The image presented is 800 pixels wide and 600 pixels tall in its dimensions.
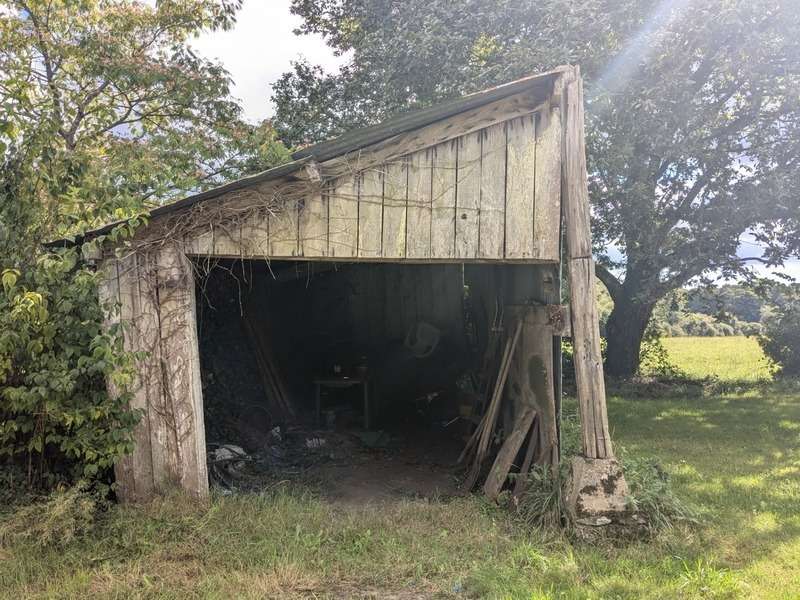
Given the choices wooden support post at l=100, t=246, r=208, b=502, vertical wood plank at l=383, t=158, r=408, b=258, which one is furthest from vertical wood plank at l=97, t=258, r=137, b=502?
vertical wood plank at l=383, t=158, r=408, b=258

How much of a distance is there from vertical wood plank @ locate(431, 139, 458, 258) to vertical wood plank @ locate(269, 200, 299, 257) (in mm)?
1114

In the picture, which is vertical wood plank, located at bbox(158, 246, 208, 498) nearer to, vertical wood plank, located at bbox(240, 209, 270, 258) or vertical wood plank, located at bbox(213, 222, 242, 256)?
vertical wood plank, located at bbox(213, 222, 242, 256)

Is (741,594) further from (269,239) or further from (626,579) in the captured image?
(269,239)

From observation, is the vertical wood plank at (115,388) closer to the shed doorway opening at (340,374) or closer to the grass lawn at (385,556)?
the grass lawn at (385,556)

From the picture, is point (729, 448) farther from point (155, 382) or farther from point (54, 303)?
point (54, 303)

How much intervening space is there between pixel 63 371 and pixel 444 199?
10.2 feet

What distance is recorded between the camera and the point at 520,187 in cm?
492

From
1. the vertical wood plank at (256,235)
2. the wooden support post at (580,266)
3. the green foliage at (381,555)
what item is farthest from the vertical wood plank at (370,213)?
the green foliage at (381,555)

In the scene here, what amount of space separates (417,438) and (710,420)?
5.42 m

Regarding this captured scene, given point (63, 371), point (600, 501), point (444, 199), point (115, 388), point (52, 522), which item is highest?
point (444, 199)

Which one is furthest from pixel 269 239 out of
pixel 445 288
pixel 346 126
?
pixel 346 126

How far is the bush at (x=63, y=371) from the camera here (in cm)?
404

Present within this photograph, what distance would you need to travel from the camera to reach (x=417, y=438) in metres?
8.48

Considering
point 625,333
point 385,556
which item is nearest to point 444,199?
point 385,556
